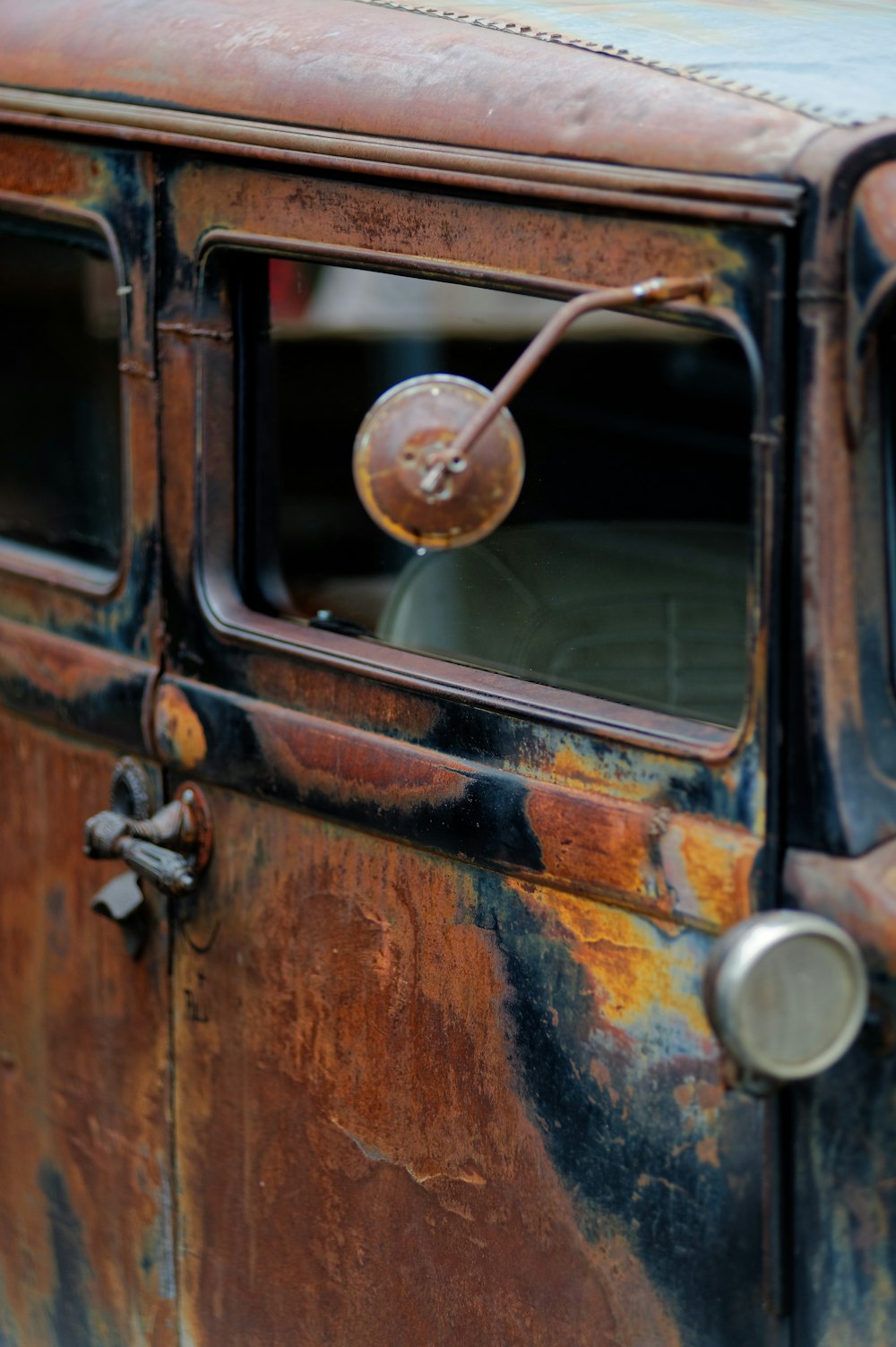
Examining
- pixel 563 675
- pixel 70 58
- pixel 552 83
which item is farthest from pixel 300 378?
pixel 552 83

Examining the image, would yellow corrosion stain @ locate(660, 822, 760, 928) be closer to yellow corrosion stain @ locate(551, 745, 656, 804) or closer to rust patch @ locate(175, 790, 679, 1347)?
yellow corrosion stain @ locate(551, 745, 656, 804)

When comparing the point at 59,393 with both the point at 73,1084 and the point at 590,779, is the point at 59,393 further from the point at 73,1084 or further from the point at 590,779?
the point at 590,779

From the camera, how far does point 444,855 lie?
1.77 m

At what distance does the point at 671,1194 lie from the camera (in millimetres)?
1609

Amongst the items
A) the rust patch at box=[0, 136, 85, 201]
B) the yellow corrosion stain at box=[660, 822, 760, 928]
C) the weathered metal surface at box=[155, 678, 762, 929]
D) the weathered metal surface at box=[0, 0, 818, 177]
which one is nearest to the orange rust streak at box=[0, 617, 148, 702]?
the weathered metal surface at box=[155, 678, 762, 929]

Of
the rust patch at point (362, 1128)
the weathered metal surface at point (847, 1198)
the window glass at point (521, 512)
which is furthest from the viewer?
the window glass at point (521, 512)

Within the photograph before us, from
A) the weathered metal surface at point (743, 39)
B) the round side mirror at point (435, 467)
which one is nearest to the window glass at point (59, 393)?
the weathered metal surface at point (743, 39)

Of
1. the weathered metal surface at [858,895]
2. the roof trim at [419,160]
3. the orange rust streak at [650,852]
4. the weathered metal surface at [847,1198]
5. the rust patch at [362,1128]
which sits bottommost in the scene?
the rust patch at [362,1128]

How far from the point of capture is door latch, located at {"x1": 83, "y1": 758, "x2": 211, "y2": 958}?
6.66 feet

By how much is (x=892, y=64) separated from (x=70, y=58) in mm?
1033

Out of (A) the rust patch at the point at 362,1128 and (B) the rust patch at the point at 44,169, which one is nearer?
(A) the rust patch at the point at 362,1128

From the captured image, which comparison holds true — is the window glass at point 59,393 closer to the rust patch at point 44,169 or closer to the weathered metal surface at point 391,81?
the rust patch at point 44,169

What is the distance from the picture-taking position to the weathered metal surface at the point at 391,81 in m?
1.51

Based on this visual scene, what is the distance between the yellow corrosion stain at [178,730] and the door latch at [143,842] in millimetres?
41
